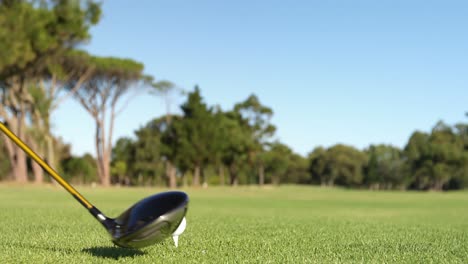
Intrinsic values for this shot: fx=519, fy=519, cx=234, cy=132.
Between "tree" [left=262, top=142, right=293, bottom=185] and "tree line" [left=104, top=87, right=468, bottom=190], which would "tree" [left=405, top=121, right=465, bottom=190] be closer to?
"tree line" [left=104, top=87, right=468, bottom=190]

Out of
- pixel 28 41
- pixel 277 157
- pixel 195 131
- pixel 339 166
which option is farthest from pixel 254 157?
pixel 28 41

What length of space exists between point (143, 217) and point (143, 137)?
79.0 meters

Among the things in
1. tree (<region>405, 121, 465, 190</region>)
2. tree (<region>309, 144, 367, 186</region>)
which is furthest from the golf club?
tree (<region>309, 144, 367, 186</region>)

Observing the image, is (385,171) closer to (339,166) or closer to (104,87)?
(339,166)

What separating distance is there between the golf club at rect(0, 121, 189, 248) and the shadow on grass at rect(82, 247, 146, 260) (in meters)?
0.55

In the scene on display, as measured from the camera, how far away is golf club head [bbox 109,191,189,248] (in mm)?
4480

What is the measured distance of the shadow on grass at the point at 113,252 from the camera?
5291mm

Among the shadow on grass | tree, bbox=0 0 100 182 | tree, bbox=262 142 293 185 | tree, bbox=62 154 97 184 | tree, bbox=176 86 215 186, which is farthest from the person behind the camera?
tree, bbox=262 142 293 185

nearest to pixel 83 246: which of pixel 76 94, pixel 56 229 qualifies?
pixel 56 229

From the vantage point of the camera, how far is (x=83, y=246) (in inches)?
240

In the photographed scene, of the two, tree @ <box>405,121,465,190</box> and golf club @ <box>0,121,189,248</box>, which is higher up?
tree @ <box>405,121,465,190</box>

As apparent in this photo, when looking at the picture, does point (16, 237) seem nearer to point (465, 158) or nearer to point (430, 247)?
point (430, 247)

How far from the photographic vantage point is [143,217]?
4.85 m

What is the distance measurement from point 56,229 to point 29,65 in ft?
128
